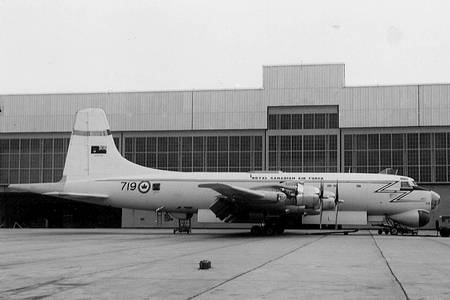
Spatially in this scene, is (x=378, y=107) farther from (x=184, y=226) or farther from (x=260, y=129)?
(x=184, y=226)

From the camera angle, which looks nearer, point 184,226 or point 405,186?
point 405,186

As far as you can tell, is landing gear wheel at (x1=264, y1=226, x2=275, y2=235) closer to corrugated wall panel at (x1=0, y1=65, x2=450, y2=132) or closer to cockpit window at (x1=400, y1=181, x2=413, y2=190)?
cockpit window at (x1=400, y1=181, x2=413, y2=190)

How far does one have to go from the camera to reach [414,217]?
130 ft

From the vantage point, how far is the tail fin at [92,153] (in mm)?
41094

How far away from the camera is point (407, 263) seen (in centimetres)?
1748

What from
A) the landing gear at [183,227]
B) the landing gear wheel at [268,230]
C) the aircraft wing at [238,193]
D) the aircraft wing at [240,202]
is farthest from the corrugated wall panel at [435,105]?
the aircraft wing at [238,193]

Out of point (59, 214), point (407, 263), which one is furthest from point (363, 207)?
point (59, 214)

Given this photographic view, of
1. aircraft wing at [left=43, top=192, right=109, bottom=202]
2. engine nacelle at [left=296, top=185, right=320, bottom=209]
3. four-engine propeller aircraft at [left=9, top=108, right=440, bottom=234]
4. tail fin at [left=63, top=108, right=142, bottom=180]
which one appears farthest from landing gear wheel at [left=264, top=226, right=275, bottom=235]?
aircraft wing at [left=43, top=192, right=109, bottom=202]

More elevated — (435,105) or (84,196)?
(435,105)

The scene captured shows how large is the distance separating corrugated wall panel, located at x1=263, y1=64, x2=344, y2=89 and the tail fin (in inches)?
785

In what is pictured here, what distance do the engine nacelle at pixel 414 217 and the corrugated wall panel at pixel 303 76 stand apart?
759 inches

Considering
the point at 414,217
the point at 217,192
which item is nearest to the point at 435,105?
the point at 414,217

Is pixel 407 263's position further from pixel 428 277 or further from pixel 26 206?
pixel 26 206

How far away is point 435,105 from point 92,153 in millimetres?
32112
